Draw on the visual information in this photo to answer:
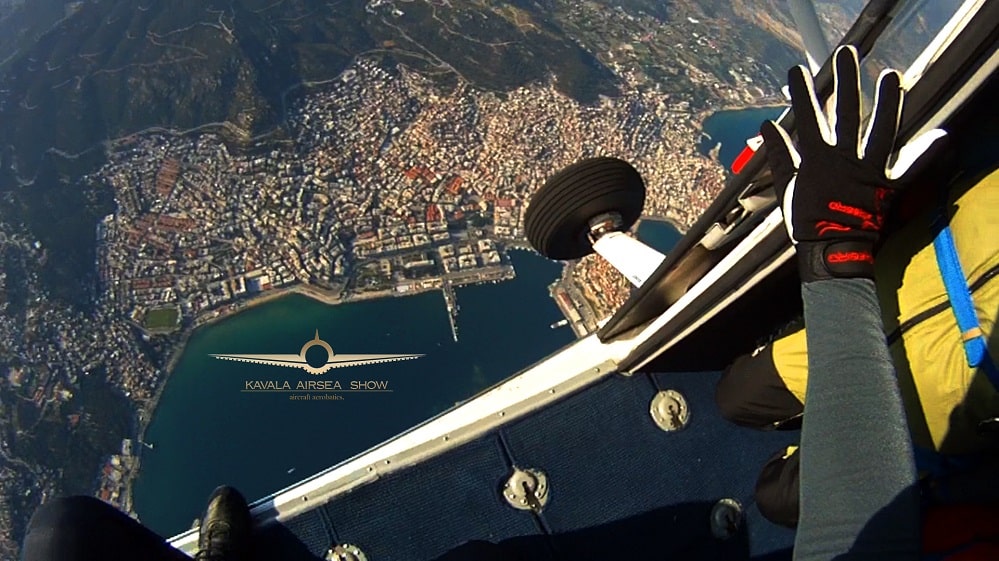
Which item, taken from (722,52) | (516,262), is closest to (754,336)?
(516,262)

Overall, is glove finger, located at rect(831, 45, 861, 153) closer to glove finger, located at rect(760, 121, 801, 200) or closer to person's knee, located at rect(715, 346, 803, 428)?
glove finger, located at rect(760, 121, 801, 200)

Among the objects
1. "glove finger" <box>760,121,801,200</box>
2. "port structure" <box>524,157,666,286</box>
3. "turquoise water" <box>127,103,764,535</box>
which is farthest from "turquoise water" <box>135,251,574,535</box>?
"glove finger" <box>760,121,801,200</box>

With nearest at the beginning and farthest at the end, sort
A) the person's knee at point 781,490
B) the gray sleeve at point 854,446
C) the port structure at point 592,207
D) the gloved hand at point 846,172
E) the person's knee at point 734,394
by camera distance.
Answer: the gray sleeve at point 854,446, the gloved hand at point 846,172, the person's knee at point 781,490, the person's knee at point 734,394, the port structure at point 592,207

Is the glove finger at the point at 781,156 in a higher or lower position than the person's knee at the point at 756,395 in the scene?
higher

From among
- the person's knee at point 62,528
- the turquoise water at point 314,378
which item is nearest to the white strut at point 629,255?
the person's knee at point 62,528

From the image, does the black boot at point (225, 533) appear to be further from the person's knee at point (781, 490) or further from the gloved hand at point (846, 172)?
the gloved hand at point (846, 172)

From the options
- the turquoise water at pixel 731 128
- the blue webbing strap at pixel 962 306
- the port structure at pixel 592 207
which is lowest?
the turquoise water at pixel 731 128

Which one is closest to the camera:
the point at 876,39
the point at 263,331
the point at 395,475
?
the point at 876,39

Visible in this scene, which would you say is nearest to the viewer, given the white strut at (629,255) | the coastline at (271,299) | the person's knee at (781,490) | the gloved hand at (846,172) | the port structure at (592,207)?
the gloved hand at (846,172)

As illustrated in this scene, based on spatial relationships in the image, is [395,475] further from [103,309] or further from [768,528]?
[103,309]
